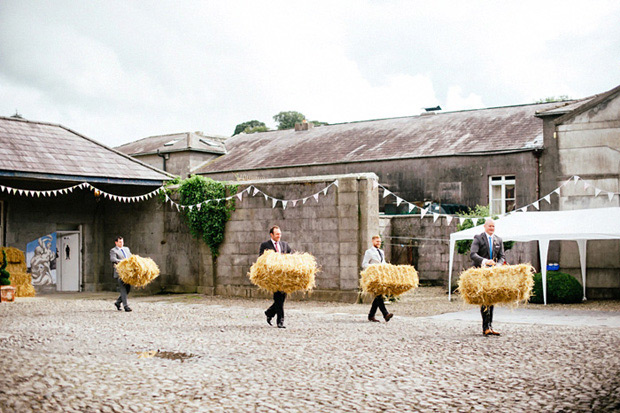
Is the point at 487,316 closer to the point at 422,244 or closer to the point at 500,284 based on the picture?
the point at 500,284

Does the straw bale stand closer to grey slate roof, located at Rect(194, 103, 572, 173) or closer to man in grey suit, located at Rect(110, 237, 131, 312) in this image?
man in grey suit, located at Rect(110, 237, 131, 312)

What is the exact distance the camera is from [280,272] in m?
11.9

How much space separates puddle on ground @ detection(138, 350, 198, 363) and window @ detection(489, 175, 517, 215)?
70.0 ft

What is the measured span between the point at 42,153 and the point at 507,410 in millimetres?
17818

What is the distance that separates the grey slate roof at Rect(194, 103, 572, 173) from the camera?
95.5 feet

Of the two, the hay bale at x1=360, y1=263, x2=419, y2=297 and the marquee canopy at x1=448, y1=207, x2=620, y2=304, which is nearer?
the hay bale at x1=360, y1=263, x2=419, y2=297

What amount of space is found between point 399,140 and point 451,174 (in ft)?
13.5

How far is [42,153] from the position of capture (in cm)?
2059

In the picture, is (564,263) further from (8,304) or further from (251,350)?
(8,304)

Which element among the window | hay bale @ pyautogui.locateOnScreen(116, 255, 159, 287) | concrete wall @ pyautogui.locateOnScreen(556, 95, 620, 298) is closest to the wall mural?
hay bale @ pyautogui.locateOnScreen(116, 255, 159, 287)

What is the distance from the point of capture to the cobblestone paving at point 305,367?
6223 mm

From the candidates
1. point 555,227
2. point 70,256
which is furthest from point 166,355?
point 70,256

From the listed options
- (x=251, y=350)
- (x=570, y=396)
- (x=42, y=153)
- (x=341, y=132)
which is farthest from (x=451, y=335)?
(x=341, y=132)

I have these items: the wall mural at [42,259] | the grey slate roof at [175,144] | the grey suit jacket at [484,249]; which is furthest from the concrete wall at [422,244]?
the grey slate roof at [175,144]
